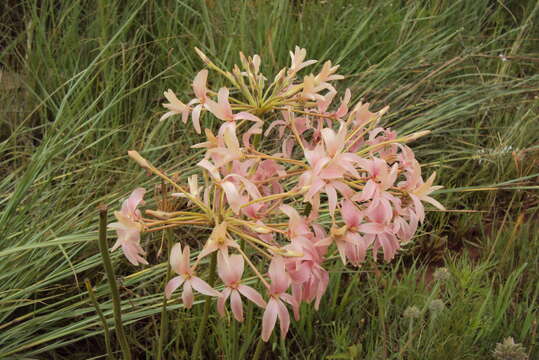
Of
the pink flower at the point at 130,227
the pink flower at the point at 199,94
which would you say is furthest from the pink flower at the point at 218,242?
the pink flower at the point at 199,94

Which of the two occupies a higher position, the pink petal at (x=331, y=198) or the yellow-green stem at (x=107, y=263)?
the pink petal at (x=331, y=198)

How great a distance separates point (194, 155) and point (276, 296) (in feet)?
3.40

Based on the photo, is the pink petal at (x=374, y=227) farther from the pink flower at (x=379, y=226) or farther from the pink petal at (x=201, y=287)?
the pink petal at (x=201, y=287)

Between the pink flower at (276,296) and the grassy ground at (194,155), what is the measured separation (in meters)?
0.29

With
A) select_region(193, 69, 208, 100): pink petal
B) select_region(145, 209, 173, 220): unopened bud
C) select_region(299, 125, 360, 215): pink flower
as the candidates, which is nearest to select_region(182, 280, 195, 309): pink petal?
select_region(145, 209, 173, 220): unopened bud

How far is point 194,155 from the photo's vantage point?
1974 millimetres

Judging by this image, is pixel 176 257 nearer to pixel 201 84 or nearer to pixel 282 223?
pixel 282 223

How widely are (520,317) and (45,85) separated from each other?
6.59 ft

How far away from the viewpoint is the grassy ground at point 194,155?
1.69 m

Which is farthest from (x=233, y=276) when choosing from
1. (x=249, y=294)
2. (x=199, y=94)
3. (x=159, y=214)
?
(x=199, y=94)

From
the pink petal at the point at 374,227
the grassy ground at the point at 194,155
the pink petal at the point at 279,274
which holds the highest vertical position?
the pink petal at the point at 374,227

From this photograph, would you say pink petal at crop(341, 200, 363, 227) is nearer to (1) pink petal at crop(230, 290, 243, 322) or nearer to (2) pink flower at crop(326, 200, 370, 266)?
(2) pink flower at crop(326, 200, 370, 266)

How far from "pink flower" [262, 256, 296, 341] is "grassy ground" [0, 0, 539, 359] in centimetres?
29

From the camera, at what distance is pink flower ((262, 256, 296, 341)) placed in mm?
960
